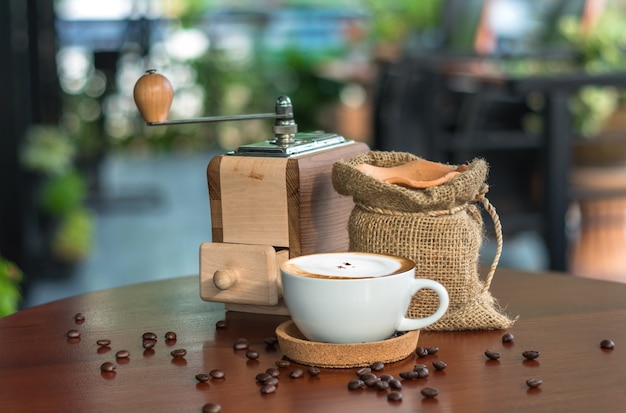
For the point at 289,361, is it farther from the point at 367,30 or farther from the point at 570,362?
the point at 367,30

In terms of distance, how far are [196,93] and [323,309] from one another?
6.70m

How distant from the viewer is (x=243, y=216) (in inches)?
43.5

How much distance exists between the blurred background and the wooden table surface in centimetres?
25

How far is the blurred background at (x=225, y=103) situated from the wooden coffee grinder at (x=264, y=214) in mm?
280

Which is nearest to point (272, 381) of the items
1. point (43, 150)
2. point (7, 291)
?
point (7, 291)

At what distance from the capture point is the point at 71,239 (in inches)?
165

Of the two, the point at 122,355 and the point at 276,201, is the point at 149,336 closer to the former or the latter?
the point at 122,355

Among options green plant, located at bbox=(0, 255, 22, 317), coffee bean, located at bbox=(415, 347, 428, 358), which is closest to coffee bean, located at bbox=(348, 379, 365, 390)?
coffee bean, located at bbox=(415, 347, 428, 358)

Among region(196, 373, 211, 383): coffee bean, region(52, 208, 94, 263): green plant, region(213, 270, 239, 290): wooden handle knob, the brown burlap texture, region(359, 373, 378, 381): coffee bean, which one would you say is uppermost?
the brown burlap texture

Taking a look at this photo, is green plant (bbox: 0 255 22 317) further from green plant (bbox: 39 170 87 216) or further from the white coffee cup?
green plant (bbox: 39 170 87 216)

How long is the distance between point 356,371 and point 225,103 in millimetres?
6710

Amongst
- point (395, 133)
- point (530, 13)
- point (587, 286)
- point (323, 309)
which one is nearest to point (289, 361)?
point (323, 309)

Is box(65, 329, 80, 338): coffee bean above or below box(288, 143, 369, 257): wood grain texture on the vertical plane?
below

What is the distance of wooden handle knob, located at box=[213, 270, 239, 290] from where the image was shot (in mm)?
1062
